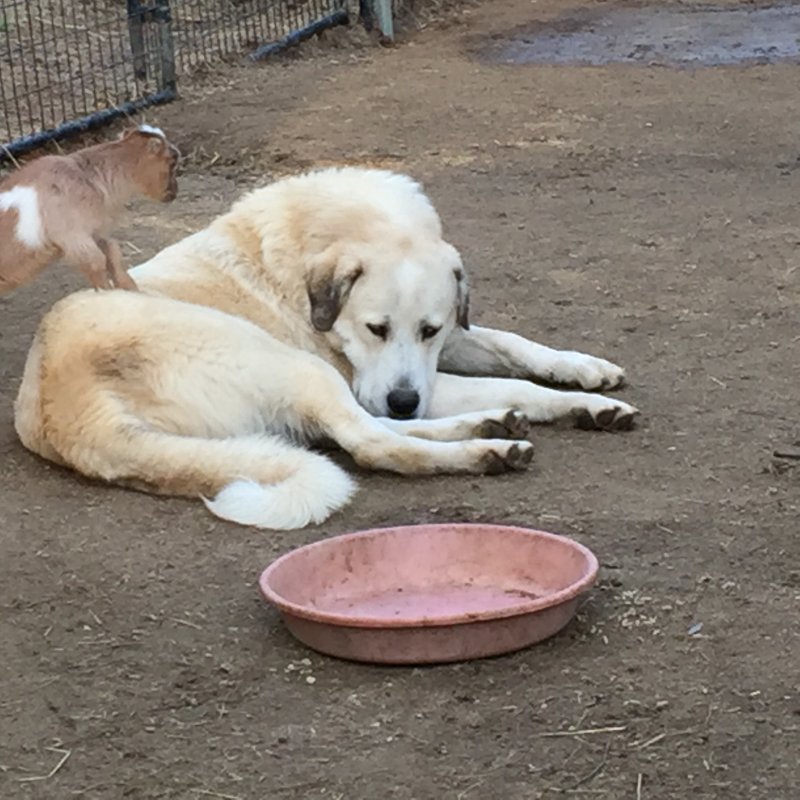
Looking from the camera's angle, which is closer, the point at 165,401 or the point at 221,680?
the point at 221,680

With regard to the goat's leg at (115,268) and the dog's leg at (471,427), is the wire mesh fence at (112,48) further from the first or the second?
the dog's leg at (471,427)

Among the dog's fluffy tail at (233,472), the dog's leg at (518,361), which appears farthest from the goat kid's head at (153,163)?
the dog's fluffy tail at (233,472)

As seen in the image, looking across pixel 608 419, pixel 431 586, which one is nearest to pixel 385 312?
pixel 608 419

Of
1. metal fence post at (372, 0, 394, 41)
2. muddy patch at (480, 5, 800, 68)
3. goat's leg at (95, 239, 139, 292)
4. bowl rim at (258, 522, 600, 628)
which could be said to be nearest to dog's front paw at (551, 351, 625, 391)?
goat's leg at (95, 239, 139, 292)

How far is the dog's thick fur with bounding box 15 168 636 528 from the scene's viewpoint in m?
4.10

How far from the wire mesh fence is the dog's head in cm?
425

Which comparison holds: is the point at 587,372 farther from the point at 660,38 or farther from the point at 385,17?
the point at 385,17

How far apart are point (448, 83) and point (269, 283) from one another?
5.82 m

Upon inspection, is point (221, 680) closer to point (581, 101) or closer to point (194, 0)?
point (581, 101)

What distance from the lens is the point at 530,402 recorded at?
466 cm

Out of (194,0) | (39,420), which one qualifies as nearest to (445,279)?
(39,420)

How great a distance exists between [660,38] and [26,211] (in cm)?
770

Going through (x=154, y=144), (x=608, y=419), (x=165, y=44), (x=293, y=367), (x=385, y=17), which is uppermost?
(x=154, y=144)

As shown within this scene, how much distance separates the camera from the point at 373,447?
4.28 metres
